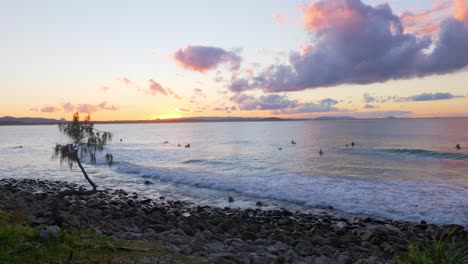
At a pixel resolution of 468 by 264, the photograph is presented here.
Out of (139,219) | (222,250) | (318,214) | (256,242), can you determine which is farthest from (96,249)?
(318,214)

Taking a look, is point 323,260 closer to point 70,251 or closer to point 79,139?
point 70,251

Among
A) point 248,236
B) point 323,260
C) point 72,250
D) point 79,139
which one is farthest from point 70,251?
point 79,139

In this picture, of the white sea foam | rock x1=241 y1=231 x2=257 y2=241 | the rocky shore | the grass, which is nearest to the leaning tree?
the rocky shore

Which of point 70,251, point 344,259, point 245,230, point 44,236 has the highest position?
point 44,236

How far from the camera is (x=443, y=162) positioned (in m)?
42.2

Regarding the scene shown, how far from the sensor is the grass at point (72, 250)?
7.95m

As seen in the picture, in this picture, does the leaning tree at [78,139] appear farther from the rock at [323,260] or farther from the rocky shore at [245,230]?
the rock at [323,260]

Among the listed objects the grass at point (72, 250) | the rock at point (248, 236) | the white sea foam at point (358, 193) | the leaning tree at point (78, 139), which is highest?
the leaning tree at point (78, 139)

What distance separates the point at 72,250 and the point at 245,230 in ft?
26.6

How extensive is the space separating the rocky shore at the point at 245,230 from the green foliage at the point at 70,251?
1068 millimetres

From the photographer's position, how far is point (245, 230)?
49.4ft

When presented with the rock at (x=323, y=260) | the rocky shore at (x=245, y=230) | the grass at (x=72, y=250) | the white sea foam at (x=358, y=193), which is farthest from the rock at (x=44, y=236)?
the white sea foam at (x=358, y=193)

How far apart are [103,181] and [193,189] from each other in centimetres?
957

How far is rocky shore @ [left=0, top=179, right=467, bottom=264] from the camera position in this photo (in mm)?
11281
